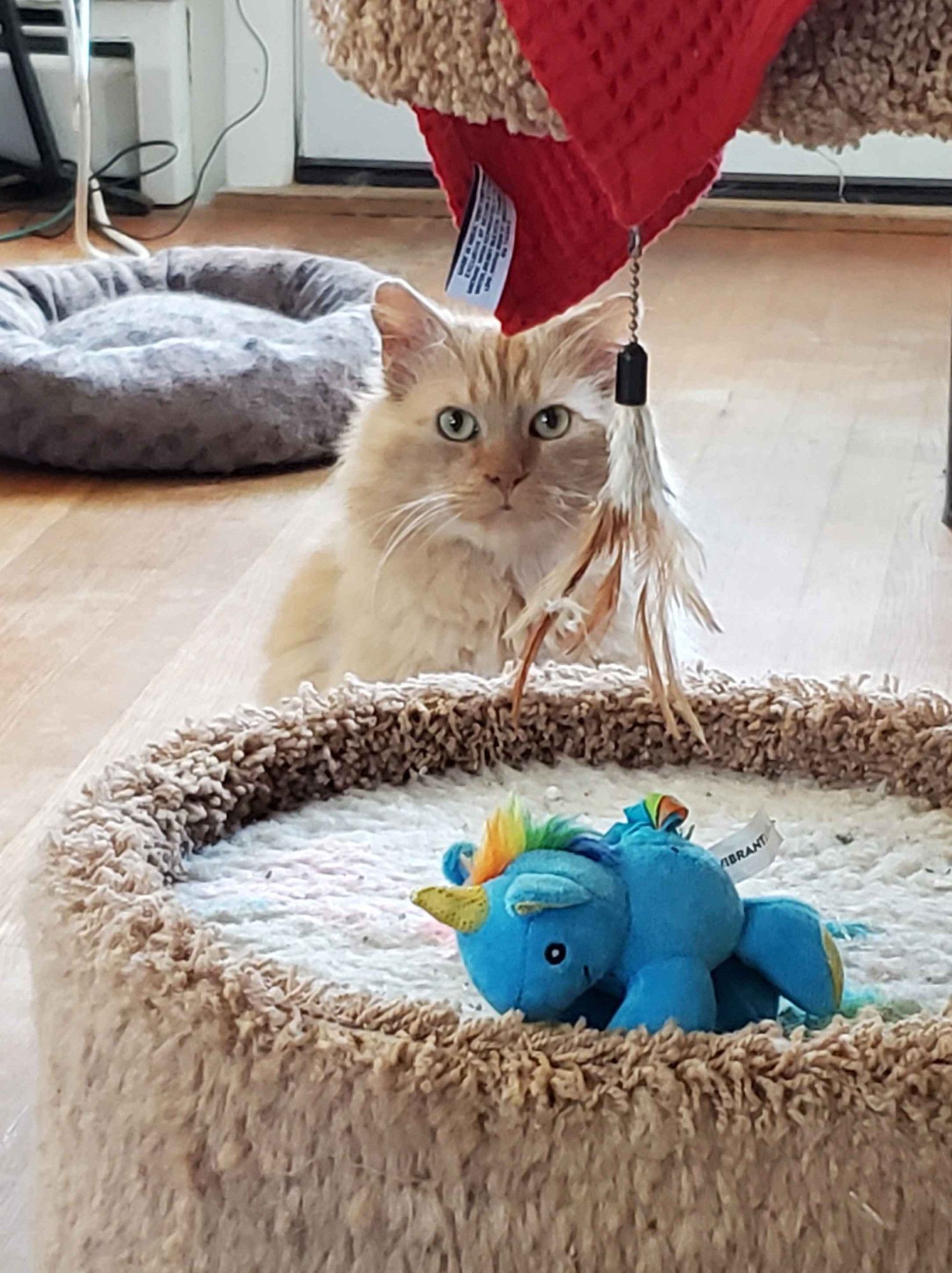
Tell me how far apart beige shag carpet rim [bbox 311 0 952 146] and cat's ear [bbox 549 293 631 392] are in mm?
707

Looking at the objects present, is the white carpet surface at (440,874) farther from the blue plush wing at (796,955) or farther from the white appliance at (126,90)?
the white appliance at (126,90)

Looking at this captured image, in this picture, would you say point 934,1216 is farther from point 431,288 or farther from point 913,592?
point 431,288

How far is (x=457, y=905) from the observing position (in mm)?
803

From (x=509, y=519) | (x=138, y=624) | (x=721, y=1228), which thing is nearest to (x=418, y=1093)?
(x=721, y=1228)

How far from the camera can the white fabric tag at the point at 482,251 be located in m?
0.79

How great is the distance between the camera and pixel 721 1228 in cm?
70

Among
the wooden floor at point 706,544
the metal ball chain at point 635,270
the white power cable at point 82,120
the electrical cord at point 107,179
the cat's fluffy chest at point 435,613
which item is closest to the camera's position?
the metal ball chain at point 635,270

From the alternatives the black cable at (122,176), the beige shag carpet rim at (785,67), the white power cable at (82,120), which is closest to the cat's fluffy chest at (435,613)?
the beige shag carpet rim at (785,67)

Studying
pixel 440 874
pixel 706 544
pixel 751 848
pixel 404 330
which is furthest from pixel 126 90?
pixel 751 848

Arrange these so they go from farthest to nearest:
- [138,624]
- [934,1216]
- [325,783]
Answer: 1. [138,624]
2. [325,783]
3. [934,1216]

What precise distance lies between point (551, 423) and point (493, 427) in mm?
46

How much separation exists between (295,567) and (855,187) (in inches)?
85.0

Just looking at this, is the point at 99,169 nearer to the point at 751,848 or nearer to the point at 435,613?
the point at 435,613

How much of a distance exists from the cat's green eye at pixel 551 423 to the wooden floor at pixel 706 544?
31 cm
